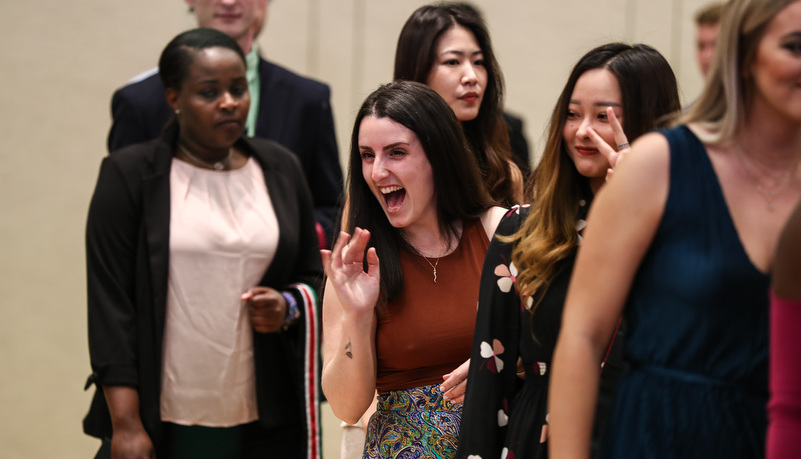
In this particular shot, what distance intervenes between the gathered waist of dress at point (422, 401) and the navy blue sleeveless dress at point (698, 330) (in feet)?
2.74

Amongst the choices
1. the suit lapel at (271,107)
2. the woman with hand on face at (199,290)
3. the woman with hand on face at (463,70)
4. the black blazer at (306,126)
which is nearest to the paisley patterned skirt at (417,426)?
the woman with hand on face at (199,290)

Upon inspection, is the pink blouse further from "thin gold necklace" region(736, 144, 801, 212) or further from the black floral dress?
"thin gold necklace" region(736, 144, 801, 212)

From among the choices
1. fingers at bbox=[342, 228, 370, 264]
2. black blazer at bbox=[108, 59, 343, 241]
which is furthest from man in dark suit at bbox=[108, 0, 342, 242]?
fingers at bbox=[342, 228, 370, 264]

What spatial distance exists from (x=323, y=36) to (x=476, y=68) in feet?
7.93

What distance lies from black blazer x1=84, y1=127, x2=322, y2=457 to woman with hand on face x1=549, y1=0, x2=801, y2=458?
1579mm

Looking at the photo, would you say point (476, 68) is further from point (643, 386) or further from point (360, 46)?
point (360, 46)

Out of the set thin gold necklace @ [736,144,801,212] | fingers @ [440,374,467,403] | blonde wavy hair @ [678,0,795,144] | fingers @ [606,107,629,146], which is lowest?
fingers @ [440,374,467,403]

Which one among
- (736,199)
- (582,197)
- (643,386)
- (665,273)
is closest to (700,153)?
(736,199)

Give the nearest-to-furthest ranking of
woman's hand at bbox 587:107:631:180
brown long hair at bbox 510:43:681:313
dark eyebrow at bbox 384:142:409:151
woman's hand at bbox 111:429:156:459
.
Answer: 1. woman's hand at bbox 587:107:631:180
2. brown long hair at bbox 510:43:681:313
3. dark eyebrow at bbox 384:142:409:151
4. woman's hand at bbox 111:429:156:459

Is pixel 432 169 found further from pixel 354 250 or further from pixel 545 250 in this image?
pixel 545 250

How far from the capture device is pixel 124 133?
137 inches

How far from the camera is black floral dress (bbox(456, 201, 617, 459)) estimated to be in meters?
2.00

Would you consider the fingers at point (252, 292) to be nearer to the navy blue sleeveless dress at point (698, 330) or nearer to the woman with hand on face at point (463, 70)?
the woman with hand on face at point (463, 70)

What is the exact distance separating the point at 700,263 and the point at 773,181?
0.18 meters
